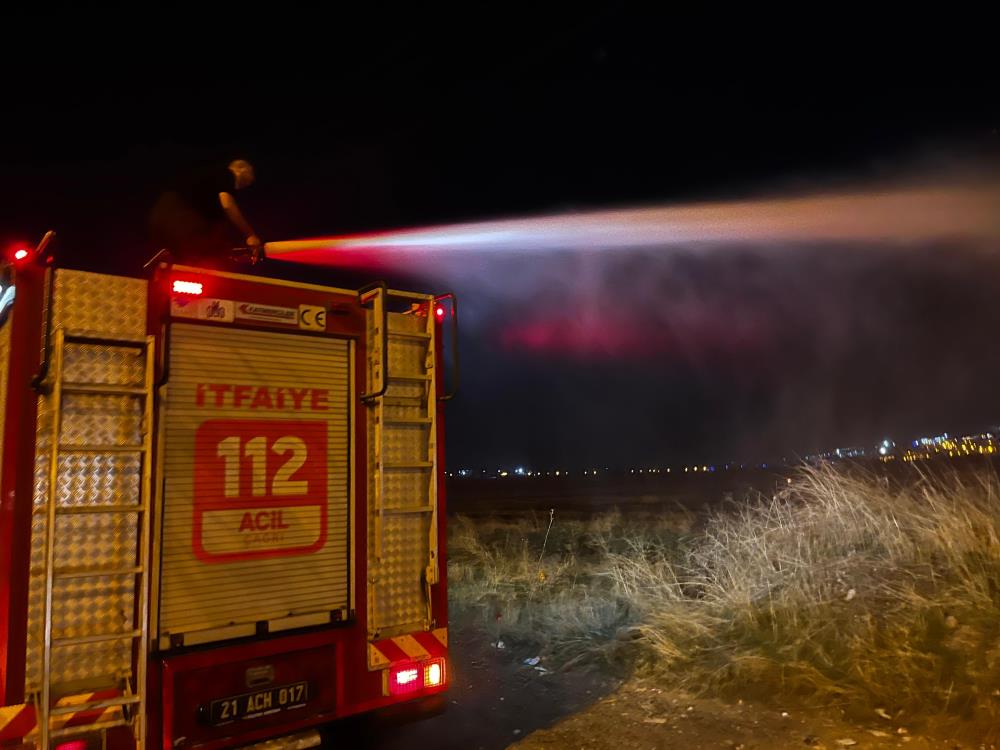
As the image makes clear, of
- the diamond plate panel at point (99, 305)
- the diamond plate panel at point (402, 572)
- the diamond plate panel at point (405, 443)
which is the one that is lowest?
the diamond plate panel at point (402, 572)

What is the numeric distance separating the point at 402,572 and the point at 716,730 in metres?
2.57

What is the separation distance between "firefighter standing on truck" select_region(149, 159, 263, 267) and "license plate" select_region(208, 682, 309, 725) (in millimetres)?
2520

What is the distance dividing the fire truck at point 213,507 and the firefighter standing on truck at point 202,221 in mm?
841

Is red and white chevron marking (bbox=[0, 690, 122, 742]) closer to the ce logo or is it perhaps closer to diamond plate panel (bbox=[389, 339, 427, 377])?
the ce logo

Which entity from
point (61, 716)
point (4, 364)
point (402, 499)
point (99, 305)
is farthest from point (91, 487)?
point (402, 499)

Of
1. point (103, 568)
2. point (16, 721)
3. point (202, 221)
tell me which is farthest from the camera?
point (202, 221)

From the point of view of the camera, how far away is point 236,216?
180 inches

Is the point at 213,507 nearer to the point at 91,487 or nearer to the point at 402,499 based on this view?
the point at 91,487

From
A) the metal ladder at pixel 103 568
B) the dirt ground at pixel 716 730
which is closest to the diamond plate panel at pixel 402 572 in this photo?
the metal ladder at pixel 103 568

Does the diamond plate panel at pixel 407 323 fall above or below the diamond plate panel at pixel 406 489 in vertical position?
above

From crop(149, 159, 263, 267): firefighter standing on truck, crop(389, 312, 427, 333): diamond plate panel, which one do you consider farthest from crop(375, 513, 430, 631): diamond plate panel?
crop(149, 159, 263, 267): firefighter standing on truck

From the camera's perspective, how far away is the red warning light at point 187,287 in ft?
12.1

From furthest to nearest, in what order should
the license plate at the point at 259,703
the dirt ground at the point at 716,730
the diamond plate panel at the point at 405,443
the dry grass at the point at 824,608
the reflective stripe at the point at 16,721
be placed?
1. the dry grass at the point at 824,608
2. the dirt ground at the point at 716,730
3. the diamond plate panel at the point at 405,443
4. the license plate at the point at 259,703
5. the reflective stripe at the point at 16,721

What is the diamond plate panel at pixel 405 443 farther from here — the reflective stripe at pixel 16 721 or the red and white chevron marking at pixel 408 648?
the reflective stripe at pixel 16 721
